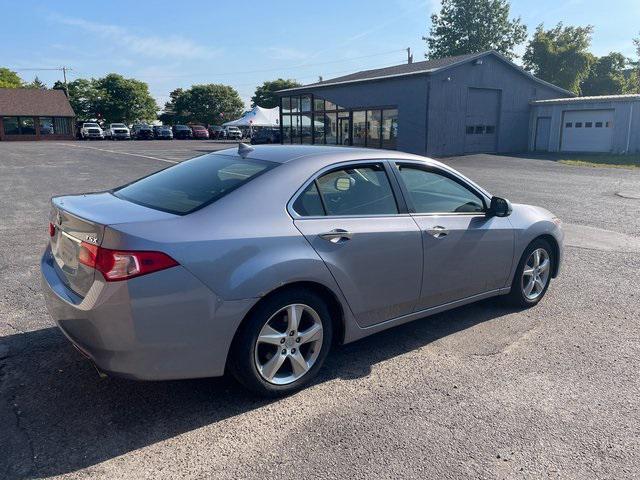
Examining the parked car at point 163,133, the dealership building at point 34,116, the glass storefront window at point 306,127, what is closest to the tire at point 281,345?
the glass storefront window at point 306,127

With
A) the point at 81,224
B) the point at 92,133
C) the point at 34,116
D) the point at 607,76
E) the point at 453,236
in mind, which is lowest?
the point at 453,236

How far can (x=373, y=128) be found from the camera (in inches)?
1233

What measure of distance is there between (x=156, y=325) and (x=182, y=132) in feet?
197

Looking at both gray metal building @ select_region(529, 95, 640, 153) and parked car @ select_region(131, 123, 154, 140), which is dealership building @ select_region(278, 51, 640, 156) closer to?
gray metal building @ select_region(529, 95, 640, 153)

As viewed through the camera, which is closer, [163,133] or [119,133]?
[119,133]

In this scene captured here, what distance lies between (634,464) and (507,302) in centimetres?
224

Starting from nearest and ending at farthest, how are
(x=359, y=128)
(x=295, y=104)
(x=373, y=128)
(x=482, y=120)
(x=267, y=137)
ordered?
(x=482, y=120), (x=373, y=128), (x=359, y=128), (x=295, y=104), (x=267, y=137)

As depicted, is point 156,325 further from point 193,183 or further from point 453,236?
point 453,236

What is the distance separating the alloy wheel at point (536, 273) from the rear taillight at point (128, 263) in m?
3.39

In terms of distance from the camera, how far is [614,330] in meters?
4.45

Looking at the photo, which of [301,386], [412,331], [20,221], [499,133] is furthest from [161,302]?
[499,133]

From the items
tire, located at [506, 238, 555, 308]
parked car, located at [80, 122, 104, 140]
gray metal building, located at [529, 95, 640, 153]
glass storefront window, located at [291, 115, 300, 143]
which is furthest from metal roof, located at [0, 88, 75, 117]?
tire, located at [506, 238, 555, 308]

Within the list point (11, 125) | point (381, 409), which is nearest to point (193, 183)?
point (381, 409)

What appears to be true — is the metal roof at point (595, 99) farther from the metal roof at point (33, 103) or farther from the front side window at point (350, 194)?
the metal roof at point (33, 103)
